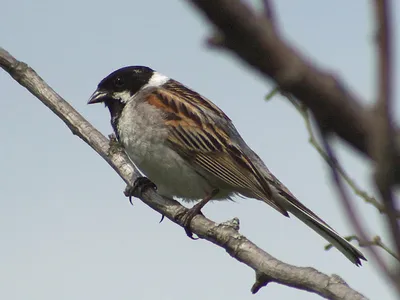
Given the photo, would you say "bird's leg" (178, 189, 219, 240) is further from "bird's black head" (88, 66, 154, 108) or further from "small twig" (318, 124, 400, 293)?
"small twig" (318, 124, 400, 293)

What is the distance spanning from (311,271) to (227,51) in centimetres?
300

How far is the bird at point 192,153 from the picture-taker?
24.3ft

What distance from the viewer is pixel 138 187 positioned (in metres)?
6.98

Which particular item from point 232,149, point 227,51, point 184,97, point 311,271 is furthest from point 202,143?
point 227,51

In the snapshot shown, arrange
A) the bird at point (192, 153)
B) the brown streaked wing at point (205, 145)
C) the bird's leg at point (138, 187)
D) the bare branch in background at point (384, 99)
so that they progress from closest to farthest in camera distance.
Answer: the bare branch in background at point (384, 99) < the bird's leg at point (138, 187) < the bird at point (192, 153) < the brown streaked wing at point (205, 145)

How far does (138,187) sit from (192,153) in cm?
97

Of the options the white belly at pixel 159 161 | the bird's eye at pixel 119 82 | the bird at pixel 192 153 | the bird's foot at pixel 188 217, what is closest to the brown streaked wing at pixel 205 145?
the bird at pixel 192 153

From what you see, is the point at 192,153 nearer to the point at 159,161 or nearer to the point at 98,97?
the point at 159,161

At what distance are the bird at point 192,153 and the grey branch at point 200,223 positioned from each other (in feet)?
1.29

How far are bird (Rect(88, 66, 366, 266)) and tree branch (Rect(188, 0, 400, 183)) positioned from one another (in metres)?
5.84

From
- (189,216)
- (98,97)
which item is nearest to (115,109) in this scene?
(98,97)

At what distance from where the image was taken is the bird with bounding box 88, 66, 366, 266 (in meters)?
7.42

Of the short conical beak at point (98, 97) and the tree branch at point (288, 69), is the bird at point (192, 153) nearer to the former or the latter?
the short conical beak at point (98, 97)

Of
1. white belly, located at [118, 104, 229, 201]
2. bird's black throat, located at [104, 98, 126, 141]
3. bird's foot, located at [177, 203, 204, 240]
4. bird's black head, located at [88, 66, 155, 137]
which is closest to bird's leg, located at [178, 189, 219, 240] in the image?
bird's foot, located at [177, 203, 204, 240]
